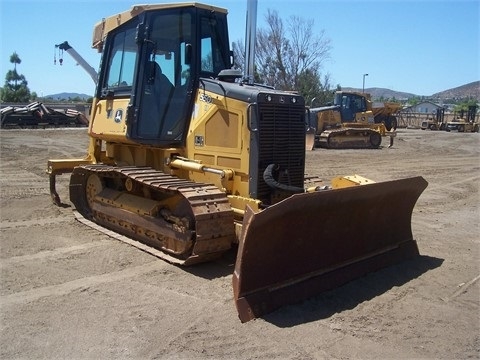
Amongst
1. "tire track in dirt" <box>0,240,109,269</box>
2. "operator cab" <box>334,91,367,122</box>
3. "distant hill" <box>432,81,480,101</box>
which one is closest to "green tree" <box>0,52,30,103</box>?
"operator cab" <box>334,91,367,122</box>

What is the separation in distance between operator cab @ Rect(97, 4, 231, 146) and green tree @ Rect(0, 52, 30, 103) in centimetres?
5422

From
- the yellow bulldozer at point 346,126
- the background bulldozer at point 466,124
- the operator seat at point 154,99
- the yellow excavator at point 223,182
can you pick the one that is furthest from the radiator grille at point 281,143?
A: the background bulldozer at point 466,124

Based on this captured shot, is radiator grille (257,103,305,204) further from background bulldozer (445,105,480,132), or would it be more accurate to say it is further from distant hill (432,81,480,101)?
distant hill (432,81,480,101)

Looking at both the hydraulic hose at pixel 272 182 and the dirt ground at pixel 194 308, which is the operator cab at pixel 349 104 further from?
the hydraulic hose at pixel 272 182

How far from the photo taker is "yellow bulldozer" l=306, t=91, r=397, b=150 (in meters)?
23.3

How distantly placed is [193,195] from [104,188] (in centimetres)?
258

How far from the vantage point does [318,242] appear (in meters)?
4.90

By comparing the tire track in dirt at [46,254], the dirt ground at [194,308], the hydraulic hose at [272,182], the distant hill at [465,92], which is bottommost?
the dirt ground at [194,308]

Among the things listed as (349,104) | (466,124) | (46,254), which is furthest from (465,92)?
(46,254)

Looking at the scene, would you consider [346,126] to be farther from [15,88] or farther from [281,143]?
[15,88]

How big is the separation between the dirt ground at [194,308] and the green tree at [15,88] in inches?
2110

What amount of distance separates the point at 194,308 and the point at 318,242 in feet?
4.67

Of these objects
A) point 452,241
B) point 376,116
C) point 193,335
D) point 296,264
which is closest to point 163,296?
point 193,335

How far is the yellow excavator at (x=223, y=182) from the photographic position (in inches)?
179
